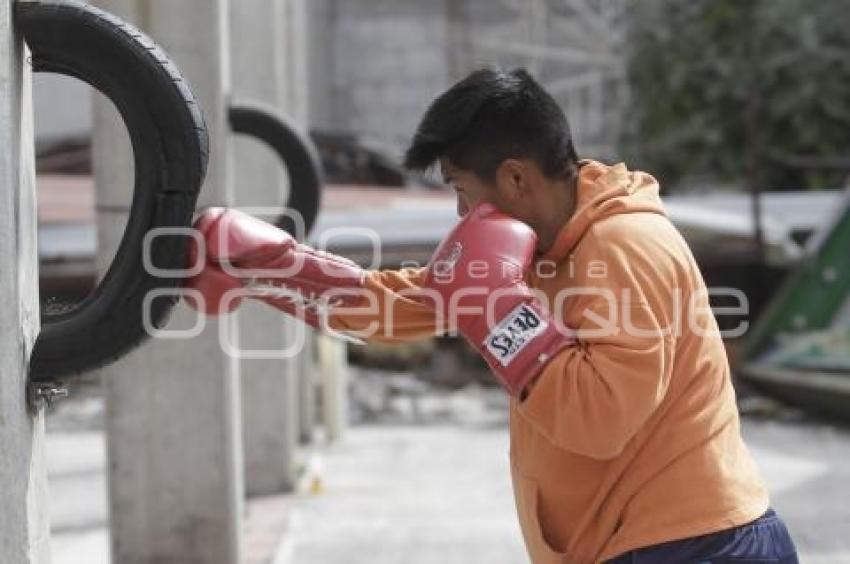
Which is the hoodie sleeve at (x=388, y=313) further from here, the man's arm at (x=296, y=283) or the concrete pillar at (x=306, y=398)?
Result: the concrete pillar at (x=306, y=398)

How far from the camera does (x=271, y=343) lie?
7418 millimetres

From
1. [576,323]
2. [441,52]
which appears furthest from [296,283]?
[441,52]

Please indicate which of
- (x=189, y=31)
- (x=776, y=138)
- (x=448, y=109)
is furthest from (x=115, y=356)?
(x=776, y=138)

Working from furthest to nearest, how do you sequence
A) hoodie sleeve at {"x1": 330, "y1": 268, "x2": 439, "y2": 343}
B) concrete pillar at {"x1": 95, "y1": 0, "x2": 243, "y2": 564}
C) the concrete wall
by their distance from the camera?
1. the concrete wall
2. concrete pillar at {"x1": 95, "y1": 0, "x2": 243, "y2": 564}
3. hoodie sleeve at {"x1": 330, "y1": 268, "x2": 439, "y2": 343}

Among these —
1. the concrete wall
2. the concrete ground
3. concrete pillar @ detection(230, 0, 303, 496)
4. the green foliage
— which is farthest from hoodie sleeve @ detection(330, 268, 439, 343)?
the concrete wall

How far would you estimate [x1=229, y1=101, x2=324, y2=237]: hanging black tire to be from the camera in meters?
4.50

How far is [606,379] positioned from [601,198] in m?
0.39

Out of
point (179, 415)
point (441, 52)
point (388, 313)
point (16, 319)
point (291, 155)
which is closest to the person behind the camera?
Result: point (16, 319)

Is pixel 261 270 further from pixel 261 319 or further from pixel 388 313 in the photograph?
pixel 261 319

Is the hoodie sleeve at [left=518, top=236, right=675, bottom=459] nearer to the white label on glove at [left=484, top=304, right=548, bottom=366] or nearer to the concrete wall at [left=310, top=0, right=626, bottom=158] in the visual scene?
the white label on glove at [left=484, top=304, right=548, bottom=366]

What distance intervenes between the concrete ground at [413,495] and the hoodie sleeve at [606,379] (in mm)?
3578

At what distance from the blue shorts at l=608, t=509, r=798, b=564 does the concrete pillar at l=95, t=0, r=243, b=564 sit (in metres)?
2.71

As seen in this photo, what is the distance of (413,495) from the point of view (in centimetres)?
750

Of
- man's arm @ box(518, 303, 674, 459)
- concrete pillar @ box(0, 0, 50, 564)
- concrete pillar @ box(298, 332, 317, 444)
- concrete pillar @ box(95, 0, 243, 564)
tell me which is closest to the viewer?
concrete pillar @ box(0, 0, 50, 564)
